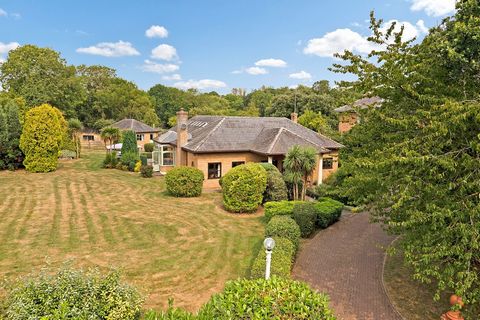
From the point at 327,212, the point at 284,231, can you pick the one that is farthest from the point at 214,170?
the point at 284,231

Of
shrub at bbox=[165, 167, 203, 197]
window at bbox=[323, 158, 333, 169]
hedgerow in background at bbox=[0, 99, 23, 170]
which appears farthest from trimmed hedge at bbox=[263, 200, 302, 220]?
hedgerow in background at bbox=[0, 99, 23, 170]

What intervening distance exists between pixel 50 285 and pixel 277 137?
2218 centimetres

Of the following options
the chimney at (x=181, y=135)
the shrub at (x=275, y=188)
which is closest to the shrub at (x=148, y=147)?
the chimney at (x=181, y=135)

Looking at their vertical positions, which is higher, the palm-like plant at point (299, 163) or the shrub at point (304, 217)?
the palm-like plant at point (299, 163)

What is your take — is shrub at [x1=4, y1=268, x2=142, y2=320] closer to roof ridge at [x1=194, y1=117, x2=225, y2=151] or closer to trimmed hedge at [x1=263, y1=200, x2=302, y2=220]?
trimmed hedge at [x1=263, y1=200, x2=302, y2=220]

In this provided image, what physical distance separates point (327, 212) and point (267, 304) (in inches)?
506

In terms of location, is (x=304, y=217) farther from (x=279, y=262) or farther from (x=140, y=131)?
(x=140, y=131)

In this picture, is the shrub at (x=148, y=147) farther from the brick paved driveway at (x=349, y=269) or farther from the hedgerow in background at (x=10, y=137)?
the brick paved driveway at (x=349, y=269)

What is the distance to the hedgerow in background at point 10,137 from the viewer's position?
32.3 m

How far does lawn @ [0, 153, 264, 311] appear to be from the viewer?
40.2 ft

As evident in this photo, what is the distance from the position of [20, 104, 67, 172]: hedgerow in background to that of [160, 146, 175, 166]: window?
10.4 metres

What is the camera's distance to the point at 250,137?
99.6 feet

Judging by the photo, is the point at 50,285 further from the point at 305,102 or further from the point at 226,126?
the point at 305,102

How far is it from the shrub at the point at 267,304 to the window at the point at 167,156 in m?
29.4
